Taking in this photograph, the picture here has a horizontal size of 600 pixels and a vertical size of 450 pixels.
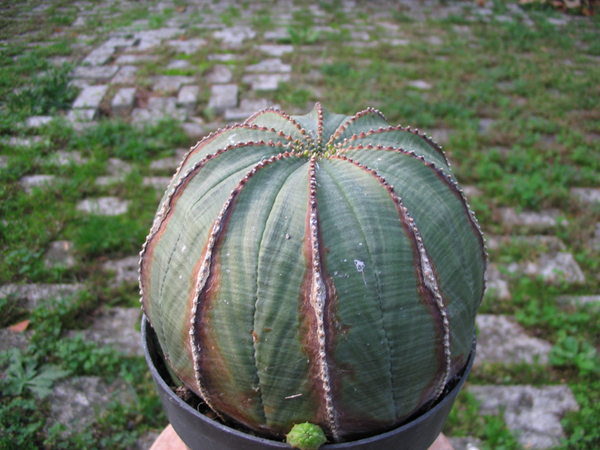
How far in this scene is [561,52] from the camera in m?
Result: 6.16

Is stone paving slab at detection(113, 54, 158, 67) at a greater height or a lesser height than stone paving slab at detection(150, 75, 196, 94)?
greater

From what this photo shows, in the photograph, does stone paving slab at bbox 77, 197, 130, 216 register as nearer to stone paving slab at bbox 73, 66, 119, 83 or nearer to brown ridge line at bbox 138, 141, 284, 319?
stone paving slab at bbox 73, 66, 119, 83

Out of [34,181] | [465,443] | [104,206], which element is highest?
[34,181]

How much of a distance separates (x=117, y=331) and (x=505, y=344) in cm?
228

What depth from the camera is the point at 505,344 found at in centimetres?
298

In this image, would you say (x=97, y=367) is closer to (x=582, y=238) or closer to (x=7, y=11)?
(x=7, y=11)

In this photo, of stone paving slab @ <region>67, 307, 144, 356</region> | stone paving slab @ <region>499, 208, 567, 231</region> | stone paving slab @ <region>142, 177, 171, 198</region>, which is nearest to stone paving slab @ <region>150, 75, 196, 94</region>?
stone paving slab @ <region>142, 177, 171, 198</region>

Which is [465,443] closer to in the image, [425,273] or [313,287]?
[425,273]

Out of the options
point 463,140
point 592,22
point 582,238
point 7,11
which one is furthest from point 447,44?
point 7,11

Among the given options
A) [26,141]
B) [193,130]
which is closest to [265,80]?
[193,130]

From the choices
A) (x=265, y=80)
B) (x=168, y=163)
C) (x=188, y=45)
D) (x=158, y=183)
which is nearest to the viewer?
(x=158, y=183)

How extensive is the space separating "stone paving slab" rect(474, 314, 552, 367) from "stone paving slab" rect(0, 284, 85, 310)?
242 centimetres

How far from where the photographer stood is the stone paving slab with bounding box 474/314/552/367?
9.53 ft

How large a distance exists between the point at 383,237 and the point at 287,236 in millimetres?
240
